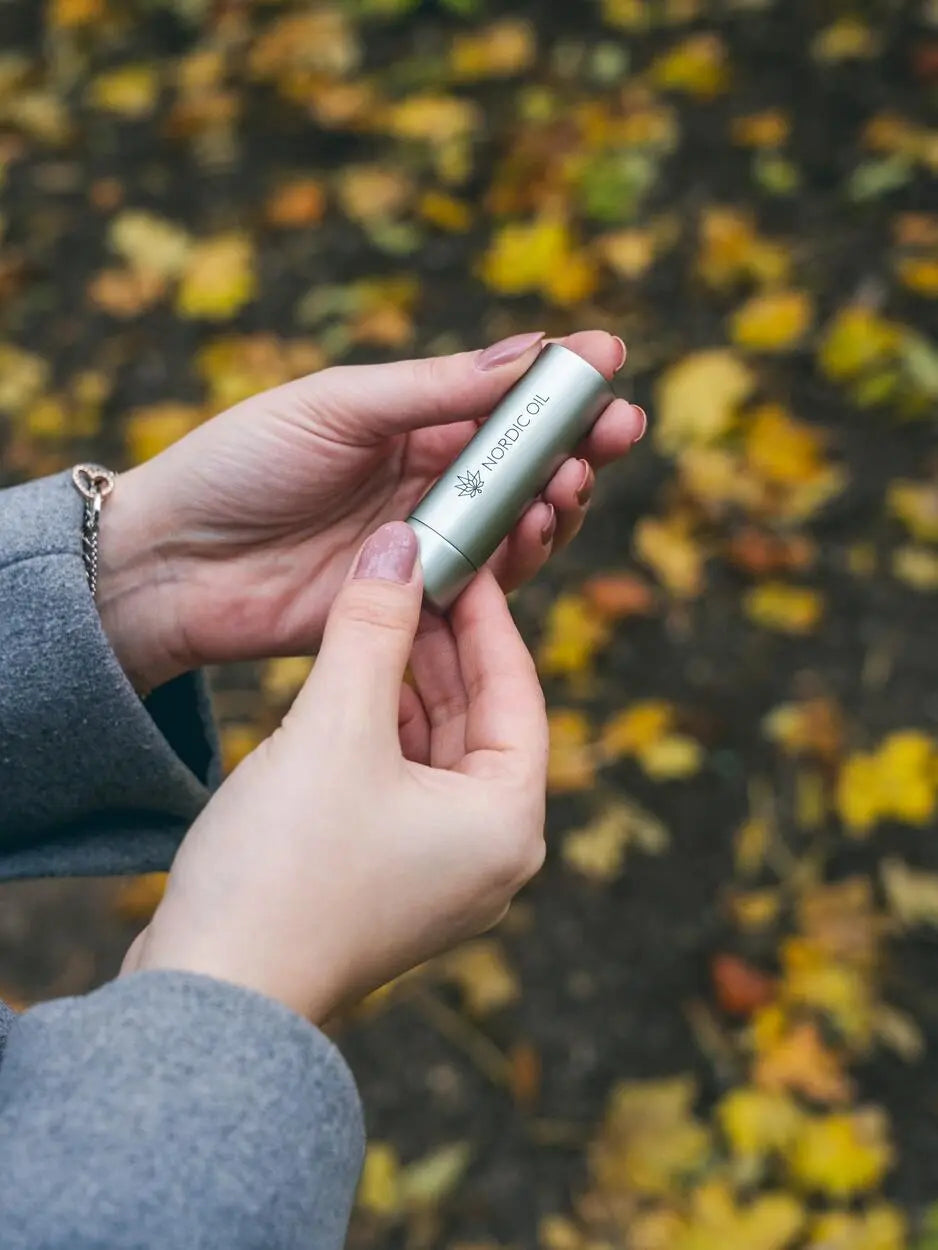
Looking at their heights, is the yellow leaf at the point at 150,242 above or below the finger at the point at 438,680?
above

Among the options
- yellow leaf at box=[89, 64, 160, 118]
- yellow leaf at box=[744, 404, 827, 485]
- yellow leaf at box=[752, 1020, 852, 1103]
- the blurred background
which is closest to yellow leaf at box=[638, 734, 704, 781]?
the blurred background

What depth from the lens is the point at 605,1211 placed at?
1815mm

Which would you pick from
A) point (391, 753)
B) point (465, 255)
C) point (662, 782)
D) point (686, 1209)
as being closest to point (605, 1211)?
point (686, 1209)

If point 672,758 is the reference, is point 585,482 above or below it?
above

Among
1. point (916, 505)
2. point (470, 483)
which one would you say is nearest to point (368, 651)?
point (470, 483)

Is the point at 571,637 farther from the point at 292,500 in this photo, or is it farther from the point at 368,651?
the point at 368,651

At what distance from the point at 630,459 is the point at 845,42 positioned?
1299 millimetres

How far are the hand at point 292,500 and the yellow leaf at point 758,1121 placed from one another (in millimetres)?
875

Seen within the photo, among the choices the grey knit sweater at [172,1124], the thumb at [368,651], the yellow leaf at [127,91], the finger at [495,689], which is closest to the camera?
the grey knit sweater at [172,1124]

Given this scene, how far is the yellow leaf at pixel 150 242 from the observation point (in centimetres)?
293

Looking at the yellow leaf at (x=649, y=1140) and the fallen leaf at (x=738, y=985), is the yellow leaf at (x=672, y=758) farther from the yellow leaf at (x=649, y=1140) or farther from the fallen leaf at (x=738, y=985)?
the yellow leaf at (x=649, y=1140)

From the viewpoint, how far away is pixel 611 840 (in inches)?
83.4

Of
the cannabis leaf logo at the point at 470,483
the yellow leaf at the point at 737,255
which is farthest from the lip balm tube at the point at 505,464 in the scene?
the yellow leaf at the point at 737,255

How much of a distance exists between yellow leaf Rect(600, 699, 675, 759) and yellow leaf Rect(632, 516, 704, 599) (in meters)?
0.25
